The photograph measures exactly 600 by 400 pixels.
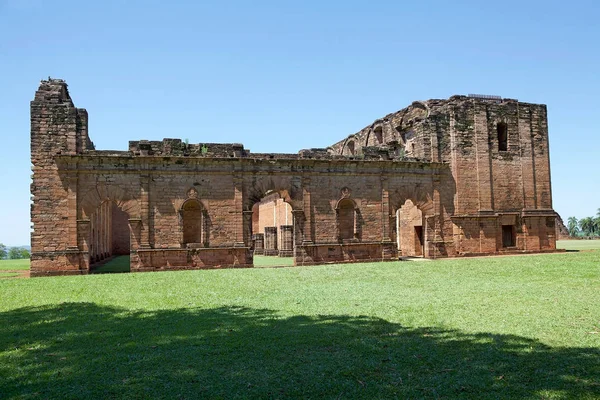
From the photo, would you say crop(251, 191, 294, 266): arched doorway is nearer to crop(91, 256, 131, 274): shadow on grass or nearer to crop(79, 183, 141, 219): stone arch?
crop(91, 256, 131, 274): shadow on grass

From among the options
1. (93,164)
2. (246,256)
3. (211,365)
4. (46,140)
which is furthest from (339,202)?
(211,365)

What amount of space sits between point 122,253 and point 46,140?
61.4ft

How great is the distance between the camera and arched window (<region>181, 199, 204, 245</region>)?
2150cm

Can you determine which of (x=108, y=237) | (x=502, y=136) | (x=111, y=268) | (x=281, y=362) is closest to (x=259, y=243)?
(x=108, y=237)

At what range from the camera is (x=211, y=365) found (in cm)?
560

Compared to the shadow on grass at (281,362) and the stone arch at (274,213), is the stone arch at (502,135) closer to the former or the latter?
the stone arch at (274,213)

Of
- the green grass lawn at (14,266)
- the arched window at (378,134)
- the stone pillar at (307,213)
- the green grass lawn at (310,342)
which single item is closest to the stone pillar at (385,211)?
the stone pillar at (307,213)

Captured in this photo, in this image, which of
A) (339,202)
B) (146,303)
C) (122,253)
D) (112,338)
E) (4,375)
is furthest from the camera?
(122,253)

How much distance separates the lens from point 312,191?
22.0 m

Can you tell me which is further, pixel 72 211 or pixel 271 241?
pixel 271 241

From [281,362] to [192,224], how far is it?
16624 mm

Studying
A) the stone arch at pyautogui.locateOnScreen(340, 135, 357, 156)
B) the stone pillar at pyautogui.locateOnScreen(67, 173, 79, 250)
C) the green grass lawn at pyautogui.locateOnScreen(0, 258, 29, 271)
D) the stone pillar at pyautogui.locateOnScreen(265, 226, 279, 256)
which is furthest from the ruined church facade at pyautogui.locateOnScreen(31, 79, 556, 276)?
the stone pillar at pyautogui.locateOnScreen(265, 226, 279, 256)

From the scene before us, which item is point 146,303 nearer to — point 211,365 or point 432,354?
point 211,365

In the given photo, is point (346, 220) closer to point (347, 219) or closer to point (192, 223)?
point (347, 219)
